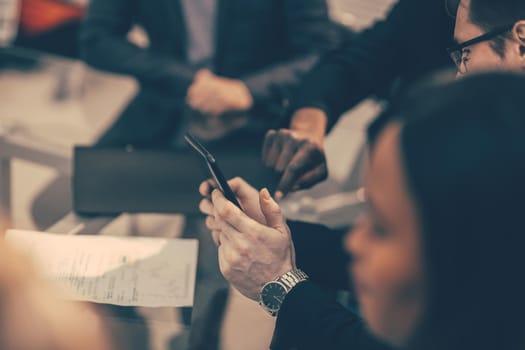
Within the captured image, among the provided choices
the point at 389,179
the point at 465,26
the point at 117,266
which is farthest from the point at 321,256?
the point at 389,179

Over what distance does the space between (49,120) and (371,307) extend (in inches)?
91.4

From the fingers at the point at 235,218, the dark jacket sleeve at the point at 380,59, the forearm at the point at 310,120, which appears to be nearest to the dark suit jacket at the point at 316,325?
the fingers at the point at 235,218

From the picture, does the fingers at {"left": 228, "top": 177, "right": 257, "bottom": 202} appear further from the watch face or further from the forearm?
the forearm

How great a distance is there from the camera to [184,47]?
1744 mm

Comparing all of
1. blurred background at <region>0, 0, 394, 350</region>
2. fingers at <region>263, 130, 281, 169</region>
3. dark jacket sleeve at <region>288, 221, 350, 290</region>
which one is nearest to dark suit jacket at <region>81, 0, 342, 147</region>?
blurred background at <region>0, 0, 394, 350</region>

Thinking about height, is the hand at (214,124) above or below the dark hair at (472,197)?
below

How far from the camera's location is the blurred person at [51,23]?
2311 millimetres

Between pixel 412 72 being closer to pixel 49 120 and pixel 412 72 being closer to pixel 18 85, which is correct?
pixel 49 120

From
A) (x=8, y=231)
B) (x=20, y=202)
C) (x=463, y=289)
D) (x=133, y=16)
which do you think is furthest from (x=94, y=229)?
(x=133, y=16)

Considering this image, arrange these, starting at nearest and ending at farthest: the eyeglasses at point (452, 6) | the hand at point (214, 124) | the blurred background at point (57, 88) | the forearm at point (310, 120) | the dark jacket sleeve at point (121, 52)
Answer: the eyeglasses at point (452, 6), the forearm at point (310, 120), the hand at point (214, 124), the dark jacket sleeve at point (121, 52), the blurred background at point (57, 88)

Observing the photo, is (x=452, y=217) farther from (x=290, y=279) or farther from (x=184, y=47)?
(x=184, y=47)

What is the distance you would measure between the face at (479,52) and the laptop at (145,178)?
429 millimetres

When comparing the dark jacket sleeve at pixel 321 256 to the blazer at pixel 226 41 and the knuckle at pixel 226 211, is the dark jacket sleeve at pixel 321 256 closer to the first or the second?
the knuckle at pixel 226 211

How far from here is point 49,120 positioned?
257 centimetres
